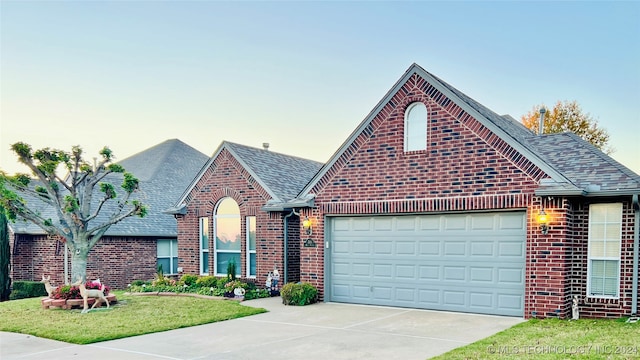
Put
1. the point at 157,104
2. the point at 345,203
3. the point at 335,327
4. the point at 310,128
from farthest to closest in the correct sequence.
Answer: the point at 310,128
the point at 157,104
the point at 345,203
the point at 335,327

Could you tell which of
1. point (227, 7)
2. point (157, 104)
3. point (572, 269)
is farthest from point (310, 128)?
point (572, 269)

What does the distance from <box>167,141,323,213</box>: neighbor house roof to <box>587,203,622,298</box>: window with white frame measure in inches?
342

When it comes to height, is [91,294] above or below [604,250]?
below

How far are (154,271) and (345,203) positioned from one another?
445 inches

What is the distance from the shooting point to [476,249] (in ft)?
36.3

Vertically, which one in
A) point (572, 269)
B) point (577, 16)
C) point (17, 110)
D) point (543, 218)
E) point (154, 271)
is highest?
point (577, 16)

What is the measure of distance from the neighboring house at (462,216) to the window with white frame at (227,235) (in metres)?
1.88

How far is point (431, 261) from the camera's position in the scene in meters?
11.6

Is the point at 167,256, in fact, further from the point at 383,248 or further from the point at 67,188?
the point at 383,248

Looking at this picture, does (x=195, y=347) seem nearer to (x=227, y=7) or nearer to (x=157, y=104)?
(x=227, y=7)

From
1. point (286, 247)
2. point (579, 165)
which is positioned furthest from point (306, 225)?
point (579, 165)

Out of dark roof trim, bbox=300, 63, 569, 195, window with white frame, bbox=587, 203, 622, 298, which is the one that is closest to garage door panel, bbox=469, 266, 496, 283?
window with white frame, bbox=587, 203, 622, 298

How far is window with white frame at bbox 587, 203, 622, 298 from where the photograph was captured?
9922mm

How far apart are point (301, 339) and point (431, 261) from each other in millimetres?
4372
